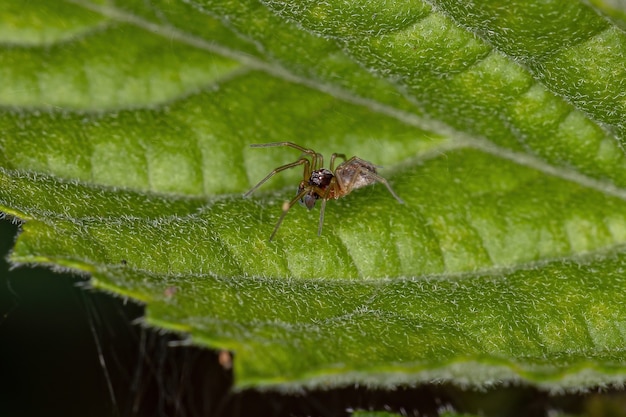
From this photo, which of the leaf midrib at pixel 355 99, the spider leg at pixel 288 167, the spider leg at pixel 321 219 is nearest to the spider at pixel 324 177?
the spider leg at pixel 288 167

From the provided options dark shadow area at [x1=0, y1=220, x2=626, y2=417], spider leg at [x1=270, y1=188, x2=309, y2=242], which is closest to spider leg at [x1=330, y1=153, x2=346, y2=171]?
spider leg at [x1=270, y1=188, x2=309, y2=242]

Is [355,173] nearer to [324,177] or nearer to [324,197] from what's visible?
[324,177]

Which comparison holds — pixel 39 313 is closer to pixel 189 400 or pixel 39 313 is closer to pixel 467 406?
pixel 189 400

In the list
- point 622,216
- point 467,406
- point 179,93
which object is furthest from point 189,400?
point 622,216

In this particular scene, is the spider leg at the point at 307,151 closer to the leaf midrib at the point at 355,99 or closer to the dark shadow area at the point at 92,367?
the leaf midrib at the point at 355,99

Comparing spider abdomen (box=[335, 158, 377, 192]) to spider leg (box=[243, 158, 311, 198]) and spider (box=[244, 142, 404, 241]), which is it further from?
spider leg (box=[243, 158, 311, 198])

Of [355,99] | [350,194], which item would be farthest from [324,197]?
[355,99]
